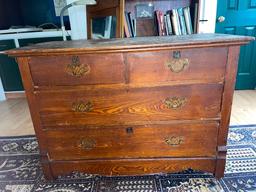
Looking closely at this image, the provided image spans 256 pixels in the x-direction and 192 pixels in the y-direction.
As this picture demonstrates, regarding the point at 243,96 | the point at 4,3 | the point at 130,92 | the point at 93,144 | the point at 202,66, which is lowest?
the point at 243,96

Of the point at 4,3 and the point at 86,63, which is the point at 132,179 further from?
the point at 4,3

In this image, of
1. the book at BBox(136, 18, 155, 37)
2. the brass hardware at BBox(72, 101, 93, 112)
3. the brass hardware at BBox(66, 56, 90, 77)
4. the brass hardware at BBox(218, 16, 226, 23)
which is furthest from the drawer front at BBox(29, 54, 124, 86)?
the brass hardware at BBox(218, 16, 226, 23)

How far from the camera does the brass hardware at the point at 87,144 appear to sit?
1229mm

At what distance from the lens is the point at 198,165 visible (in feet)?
4.10

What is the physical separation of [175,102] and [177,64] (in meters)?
0.21

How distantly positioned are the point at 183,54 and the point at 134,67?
9.9 inches

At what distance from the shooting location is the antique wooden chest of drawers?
41.0 inches

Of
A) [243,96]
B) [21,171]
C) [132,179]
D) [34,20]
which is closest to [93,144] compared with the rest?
[132,179]

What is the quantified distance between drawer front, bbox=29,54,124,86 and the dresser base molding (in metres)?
0.51

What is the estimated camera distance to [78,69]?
3.53 feet

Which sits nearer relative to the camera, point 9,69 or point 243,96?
point 243,96

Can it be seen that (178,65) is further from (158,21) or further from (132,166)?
(158,21)

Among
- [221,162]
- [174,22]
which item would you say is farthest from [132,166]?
[174,22]

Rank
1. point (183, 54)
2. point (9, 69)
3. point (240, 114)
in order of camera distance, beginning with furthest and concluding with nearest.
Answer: point (9, 69), point (240, 114), point (183, 54)
